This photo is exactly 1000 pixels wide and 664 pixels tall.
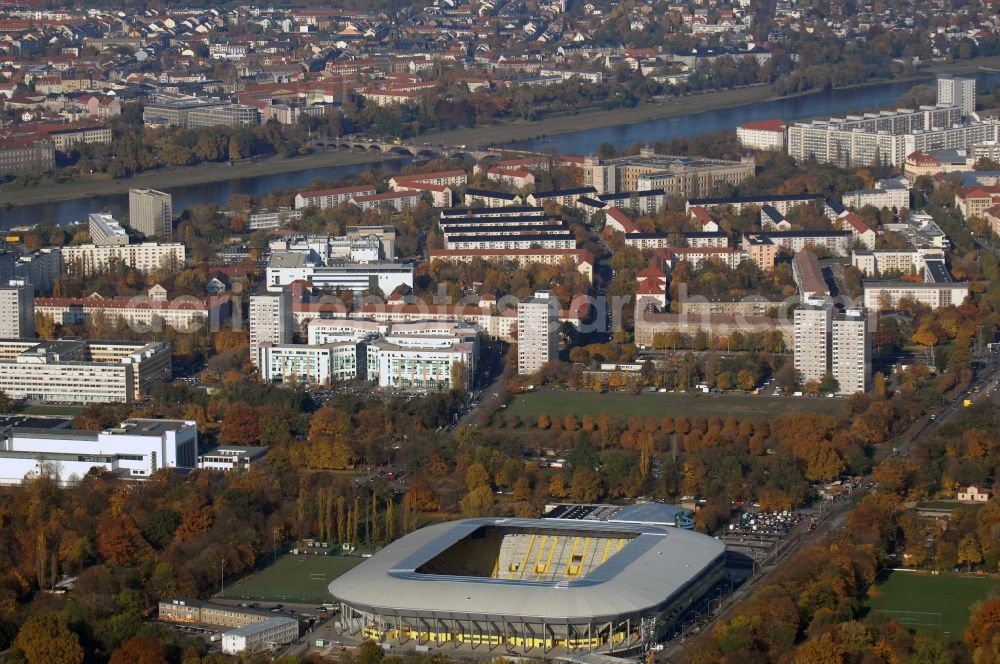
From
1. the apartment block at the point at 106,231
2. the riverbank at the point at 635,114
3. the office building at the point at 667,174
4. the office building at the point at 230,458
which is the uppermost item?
the riverbank at the point at 635,114

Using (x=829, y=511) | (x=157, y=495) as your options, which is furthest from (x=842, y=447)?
(x=157, y=495)

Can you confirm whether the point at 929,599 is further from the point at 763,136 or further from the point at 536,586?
the point at 763,136

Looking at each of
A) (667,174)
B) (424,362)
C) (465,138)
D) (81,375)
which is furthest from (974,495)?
(465,138)

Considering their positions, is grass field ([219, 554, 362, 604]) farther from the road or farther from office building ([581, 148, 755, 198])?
office building ([581, 148, 755, 198])

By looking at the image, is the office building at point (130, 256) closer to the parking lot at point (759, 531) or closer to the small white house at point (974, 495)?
the parking lot at point (759, 531)

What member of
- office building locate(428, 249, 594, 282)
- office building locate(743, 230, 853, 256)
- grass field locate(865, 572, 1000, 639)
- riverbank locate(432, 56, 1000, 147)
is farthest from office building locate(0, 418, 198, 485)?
riverbank locate(432, 56, 1000, 147)

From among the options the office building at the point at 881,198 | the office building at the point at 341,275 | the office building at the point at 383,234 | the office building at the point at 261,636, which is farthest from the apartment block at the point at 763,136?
the office building at the point at 261,636
